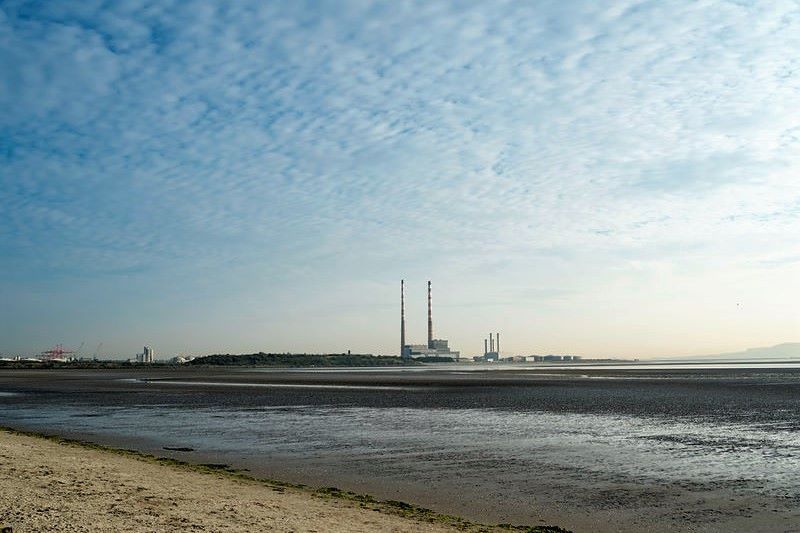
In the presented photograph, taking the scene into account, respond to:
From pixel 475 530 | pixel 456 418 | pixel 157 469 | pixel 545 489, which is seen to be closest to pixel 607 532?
pixel 475 530

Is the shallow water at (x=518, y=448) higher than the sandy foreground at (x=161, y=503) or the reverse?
the reverse

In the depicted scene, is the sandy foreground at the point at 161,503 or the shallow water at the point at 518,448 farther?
the shallow water at the point at 518,448

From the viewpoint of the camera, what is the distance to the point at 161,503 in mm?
11812

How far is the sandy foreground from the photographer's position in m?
10.4

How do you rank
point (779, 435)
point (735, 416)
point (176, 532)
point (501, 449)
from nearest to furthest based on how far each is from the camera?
point (176, 532) < point (501, 449) < point (779, 435) < point (735, 416)

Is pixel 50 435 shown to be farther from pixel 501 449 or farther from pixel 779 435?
pixel 779 435

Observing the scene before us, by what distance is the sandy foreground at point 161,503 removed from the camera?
10.4m

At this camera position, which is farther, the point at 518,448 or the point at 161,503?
the point at 518,448

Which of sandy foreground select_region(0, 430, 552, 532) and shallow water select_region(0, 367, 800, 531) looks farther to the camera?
shallow water select_region(0, 367, 800, 531)

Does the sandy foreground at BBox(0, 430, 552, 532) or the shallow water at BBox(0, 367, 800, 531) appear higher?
the sandy foreground at BBox(0, 430, 552, 532)

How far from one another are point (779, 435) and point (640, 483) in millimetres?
10662

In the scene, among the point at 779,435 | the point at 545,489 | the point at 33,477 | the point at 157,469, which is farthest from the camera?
the point at 779,435

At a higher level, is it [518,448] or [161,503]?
[161,503]

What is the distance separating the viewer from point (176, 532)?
9.91 meters
